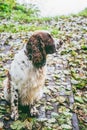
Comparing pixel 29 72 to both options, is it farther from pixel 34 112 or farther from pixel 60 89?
pixel 60 89

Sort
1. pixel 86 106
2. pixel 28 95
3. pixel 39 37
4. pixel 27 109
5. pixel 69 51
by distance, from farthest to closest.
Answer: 1. pixel 69 51
2. pixel 86 106
3. pixel 27 109
4. pixel 28 95
5. pixel 39 37

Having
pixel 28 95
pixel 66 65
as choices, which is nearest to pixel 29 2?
pixel 66 65

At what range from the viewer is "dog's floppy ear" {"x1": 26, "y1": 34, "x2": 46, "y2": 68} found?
3.76m

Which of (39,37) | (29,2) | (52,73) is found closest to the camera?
(39,37)

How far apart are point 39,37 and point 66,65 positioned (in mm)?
2991

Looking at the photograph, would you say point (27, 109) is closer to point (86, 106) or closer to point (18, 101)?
point (18, 101)

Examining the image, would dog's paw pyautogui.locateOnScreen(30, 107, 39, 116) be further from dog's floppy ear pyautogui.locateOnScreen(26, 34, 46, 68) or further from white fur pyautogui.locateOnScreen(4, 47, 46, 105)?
Answer: dog's floppy ear pyautogui.locateOnScreen(26, 34, 46, 68)

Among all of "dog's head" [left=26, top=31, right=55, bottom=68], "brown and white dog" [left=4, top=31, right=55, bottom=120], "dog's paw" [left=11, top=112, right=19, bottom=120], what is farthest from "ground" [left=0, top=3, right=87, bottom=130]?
"dog's head" [left=26, top=31, right=55, bottom=68]

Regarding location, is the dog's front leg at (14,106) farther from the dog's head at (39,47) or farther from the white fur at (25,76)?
the dog's head at (39,47)

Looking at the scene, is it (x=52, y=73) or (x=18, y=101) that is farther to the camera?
(x=52, y=73)

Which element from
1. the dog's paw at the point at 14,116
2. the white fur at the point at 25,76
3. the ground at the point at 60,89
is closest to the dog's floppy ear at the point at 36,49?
the white fur at the point at 25,76

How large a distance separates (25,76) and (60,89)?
148 centimetres

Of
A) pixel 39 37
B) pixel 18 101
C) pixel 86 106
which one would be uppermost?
pixel 39 37

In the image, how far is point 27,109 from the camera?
451 cm
